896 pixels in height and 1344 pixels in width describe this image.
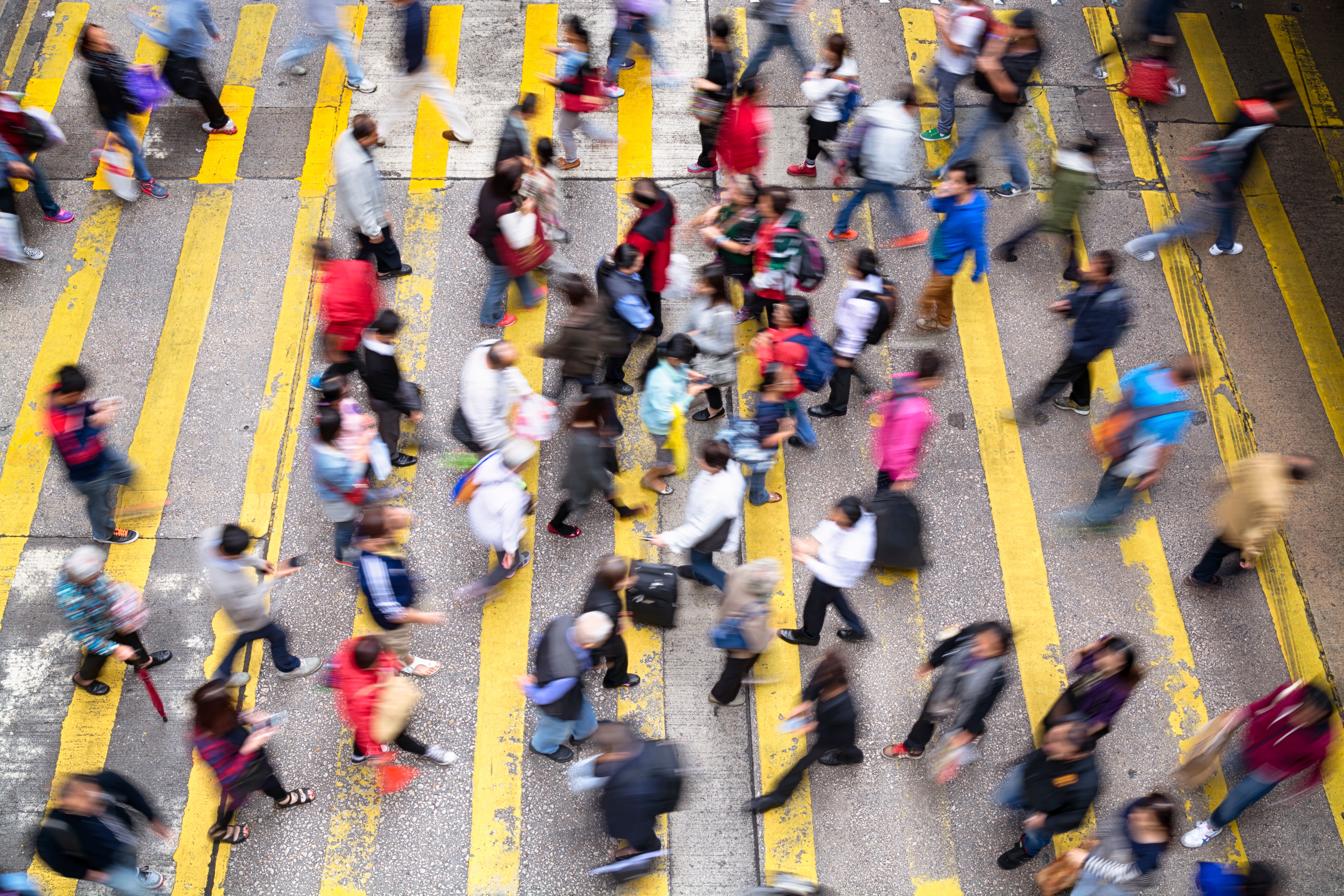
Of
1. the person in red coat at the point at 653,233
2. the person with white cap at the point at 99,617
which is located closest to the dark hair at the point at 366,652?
the person with white cap at the point at 99,617

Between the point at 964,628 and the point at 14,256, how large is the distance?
977cm

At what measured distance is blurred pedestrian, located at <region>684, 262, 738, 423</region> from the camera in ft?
27.0

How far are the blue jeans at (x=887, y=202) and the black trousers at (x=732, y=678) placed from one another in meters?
4.88

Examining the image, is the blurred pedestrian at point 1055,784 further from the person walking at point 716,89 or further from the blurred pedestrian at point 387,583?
the person walking at point 716,89

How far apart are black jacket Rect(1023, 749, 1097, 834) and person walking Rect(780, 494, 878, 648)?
172cm

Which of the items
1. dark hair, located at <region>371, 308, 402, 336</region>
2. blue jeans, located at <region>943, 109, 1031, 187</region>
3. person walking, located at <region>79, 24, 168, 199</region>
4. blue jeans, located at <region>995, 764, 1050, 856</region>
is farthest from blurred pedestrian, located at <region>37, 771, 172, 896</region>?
blue jeans, located at <region>943, 109, 1031, 187</region>

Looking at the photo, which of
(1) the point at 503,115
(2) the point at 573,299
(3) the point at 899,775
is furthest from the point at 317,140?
(3) the point at 899,775

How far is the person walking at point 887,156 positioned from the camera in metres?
9.52

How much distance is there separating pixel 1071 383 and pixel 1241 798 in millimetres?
3895

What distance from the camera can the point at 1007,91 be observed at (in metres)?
10.3

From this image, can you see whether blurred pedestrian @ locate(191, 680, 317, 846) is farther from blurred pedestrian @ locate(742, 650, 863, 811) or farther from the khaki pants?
the khaki pants

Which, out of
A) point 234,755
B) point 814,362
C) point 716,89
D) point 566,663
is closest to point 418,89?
point 716,89

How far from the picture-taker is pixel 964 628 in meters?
6.79

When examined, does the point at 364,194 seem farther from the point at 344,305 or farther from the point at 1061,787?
the point at 1061,787
